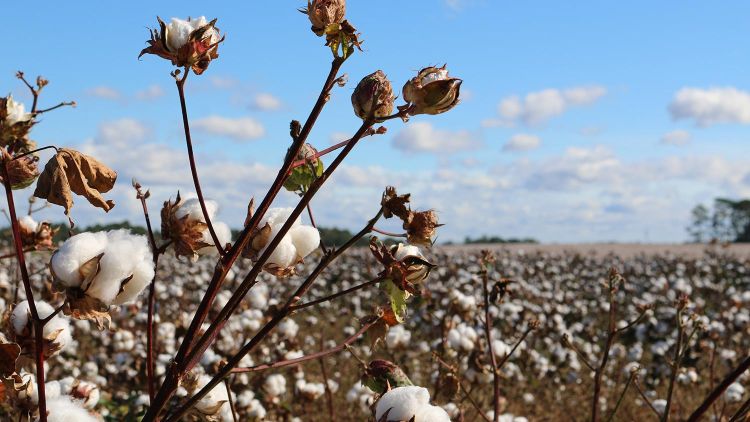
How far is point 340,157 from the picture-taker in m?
1.04

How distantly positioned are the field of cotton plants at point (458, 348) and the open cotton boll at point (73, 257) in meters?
0.24

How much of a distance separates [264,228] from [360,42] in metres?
0.32

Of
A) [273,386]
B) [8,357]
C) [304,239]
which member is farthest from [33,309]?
[273,386]

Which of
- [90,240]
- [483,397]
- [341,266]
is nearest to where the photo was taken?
[90,240]

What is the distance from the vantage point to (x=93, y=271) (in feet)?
3.12

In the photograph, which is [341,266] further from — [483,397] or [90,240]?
[90,240]

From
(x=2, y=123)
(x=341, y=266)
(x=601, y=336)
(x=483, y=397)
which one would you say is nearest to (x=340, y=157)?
(x=2, y=123)

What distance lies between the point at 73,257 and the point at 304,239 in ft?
1.22

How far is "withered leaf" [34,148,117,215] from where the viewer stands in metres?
1.04

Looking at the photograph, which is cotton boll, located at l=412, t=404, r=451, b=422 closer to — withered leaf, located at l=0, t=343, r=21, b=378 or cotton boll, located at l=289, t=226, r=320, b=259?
cotton boll, located at l=289, t=226, r=320, b=259

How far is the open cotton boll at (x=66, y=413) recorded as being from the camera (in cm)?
108

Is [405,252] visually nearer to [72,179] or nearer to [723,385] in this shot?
[72,179]

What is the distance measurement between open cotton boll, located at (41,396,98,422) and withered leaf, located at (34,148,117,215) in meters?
0.31

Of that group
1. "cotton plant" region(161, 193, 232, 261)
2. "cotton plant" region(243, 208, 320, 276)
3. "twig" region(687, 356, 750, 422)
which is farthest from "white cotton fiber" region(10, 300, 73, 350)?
"twig" region(687, 356, 750, 422)
